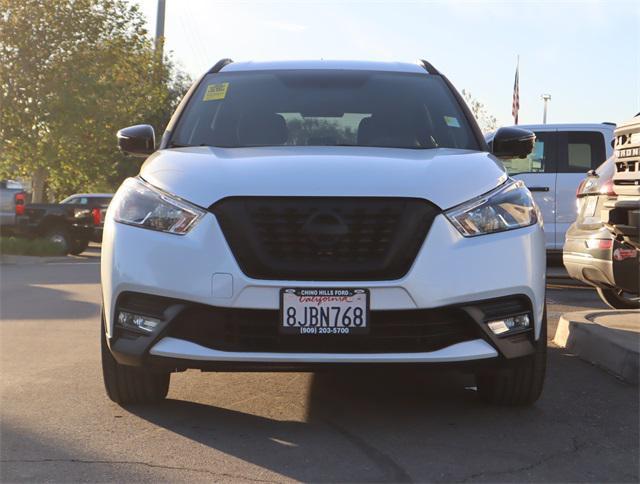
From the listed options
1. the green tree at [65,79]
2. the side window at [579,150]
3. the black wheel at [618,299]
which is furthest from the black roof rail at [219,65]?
the green tree at [65,79]

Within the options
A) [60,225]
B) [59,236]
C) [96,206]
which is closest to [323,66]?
[59,236]

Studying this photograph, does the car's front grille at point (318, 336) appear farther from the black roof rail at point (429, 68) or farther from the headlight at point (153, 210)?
the black roof rail at point (429, 68)

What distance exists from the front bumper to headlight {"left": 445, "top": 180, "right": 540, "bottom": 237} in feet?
0.16

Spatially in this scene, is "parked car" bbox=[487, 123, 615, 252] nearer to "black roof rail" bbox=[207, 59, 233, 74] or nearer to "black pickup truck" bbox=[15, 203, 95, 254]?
"black roof rail" bbox=[207, 59, 233, 74]

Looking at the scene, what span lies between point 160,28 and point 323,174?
3090cm

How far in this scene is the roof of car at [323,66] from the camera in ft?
19.9

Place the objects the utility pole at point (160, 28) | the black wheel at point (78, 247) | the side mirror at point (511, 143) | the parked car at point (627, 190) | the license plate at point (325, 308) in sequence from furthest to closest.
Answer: the utility pole at point (160, 28), the black wheel at point (78, 247), the parked car at point (627, 190), the side mirror at point (511, 143), the license plate at point (325, 308)

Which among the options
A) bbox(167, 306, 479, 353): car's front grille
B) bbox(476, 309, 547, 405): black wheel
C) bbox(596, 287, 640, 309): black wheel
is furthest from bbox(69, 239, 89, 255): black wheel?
bbox(167, 306, 479, 353): car's front grille

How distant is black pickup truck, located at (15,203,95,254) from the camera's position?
22.2 meters

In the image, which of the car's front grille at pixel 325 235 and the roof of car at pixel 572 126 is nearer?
the car's front grille at pixel 325 235

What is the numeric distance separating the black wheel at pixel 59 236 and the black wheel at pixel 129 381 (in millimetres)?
17472

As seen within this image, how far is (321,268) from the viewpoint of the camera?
13.8ft

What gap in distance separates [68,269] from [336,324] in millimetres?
13448

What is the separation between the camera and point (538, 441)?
14.0ft
